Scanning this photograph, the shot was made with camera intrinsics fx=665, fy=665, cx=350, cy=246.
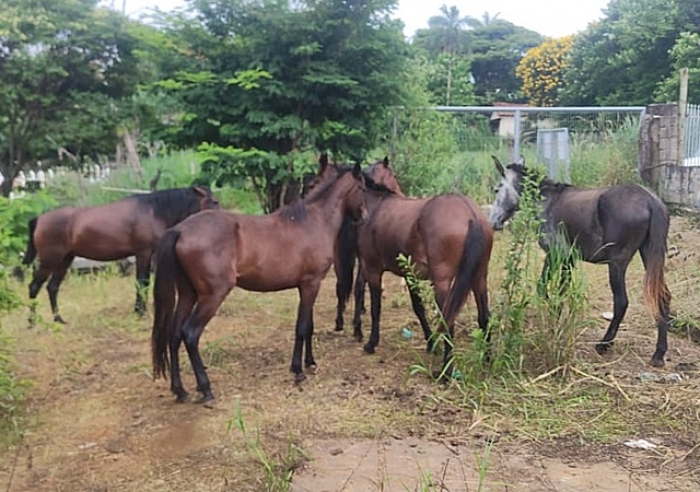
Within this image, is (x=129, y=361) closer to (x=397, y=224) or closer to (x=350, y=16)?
(x=397, y=224)

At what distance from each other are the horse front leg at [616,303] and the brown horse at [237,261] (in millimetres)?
1894

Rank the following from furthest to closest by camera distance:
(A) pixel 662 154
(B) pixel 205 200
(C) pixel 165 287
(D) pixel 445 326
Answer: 1. (A) pixel 662 154
2. (B) pixel 205 200
3. (D) pixel 445 326
4. (C) pixel 165 287

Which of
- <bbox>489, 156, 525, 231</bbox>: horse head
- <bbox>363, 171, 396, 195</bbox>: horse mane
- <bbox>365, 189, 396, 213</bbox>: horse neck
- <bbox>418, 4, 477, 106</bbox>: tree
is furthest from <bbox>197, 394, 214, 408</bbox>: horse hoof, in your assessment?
<bbox>418, 4, 477, 106</bbox>: tree

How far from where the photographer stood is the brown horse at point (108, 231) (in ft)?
20.8

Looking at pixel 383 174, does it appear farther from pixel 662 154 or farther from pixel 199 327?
pixel 662 154

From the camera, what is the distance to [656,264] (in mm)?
4633

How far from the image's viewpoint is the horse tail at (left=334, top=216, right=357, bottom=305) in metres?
5.55

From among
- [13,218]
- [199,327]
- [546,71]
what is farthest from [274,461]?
[546,71]

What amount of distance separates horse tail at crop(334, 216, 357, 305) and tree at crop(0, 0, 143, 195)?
18.4 ft

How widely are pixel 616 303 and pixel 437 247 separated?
4.74 ft

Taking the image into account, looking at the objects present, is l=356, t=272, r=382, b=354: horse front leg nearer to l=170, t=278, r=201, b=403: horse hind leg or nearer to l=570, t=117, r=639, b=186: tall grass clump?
l=170, t=278, r=201, b=403: horse hind leg

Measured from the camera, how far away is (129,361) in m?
5.11

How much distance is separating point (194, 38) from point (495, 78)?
1053 inches

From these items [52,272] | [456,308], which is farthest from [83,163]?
[456,308]
